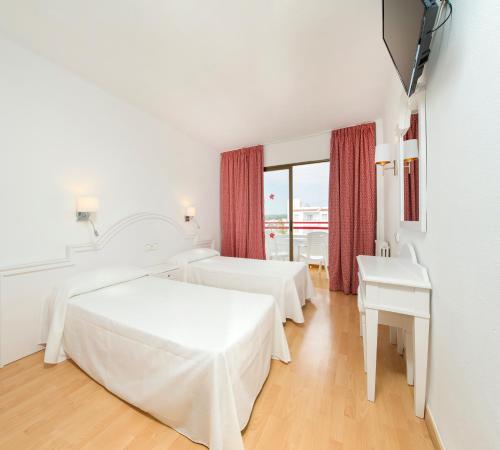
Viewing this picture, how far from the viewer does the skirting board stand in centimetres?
103

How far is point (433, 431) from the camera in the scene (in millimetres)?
1093

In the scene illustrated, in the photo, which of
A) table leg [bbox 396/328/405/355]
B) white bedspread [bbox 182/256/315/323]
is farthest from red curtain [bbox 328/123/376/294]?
table leg [bbox 396/328/405/355]

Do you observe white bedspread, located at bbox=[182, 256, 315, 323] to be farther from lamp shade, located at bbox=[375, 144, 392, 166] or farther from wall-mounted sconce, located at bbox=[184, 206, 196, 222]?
lamp shade, located at bbox=[375, 144, 392, 166]

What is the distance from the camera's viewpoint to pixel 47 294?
190 centimetres

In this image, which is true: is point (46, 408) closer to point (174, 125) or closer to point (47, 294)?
point (47, 294)

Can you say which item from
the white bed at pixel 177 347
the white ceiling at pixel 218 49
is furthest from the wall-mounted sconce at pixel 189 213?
the white bed at pixel 177 347

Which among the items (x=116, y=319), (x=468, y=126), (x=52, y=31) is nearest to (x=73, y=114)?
(x=52, y=31)

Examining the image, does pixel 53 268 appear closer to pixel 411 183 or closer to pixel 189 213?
pixel 189 213

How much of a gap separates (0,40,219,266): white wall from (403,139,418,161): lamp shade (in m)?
2.80

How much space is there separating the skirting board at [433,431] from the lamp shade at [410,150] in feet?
5.00

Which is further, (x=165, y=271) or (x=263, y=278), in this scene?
(x=165, y=271)

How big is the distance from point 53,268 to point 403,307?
2757 mm

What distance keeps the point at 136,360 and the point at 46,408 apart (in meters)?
0.69

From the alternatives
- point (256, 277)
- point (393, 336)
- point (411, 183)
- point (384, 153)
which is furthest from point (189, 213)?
point (393, 336)
